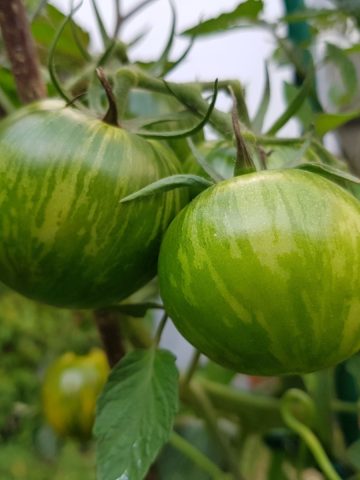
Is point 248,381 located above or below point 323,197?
below

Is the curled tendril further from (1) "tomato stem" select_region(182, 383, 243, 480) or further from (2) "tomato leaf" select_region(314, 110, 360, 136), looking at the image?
(1) "tomato stem" select_region(182, 383, 243, 480)

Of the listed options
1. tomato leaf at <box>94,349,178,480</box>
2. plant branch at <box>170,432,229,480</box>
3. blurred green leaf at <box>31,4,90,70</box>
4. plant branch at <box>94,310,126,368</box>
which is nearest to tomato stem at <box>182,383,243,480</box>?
plant branch at <box>170,432,229,480</box>

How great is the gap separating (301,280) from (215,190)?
0.07 metres

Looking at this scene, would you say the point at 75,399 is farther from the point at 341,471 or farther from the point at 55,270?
the point at 55,270

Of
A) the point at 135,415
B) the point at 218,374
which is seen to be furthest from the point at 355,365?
the point at 218,374

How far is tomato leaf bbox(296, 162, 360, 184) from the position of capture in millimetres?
332

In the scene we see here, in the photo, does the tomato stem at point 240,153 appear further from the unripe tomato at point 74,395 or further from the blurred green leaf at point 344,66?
the unripe tomato at point 74,395

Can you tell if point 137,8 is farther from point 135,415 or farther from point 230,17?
point 135,415

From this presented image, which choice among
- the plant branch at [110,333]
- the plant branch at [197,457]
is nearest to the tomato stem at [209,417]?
the plant branch at [197,457]

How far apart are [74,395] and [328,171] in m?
0.51

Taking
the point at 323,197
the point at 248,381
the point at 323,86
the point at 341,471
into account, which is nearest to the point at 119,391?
the point at 323,197

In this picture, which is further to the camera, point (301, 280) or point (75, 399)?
point (75, 399)

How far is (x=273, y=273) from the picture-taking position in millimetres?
292

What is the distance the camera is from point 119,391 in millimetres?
403
